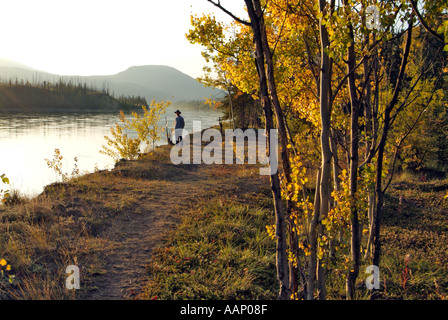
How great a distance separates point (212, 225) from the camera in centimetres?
608

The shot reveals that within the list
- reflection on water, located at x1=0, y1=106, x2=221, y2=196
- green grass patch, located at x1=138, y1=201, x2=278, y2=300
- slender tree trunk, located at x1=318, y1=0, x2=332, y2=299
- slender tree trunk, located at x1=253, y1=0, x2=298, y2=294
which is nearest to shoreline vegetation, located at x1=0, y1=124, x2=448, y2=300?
green grass patch, located at x1=138, y1=201, x2=278, y2=300

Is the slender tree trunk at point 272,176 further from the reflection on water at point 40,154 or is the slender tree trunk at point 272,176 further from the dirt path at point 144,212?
the reflection on water at point 40,154

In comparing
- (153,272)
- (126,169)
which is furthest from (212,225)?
(126,169)

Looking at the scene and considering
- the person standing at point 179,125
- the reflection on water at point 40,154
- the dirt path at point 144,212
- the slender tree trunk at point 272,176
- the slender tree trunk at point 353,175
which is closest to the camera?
the slender tree trunk at point 272,176

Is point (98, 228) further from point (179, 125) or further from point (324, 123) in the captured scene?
point (179, 125)

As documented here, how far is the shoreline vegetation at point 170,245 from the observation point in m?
3.95

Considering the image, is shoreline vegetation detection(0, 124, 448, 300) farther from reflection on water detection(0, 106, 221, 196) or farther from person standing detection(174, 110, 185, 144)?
person standing detection(174, 110, 185, 144)

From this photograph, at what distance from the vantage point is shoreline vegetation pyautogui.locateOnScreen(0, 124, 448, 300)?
3.95m

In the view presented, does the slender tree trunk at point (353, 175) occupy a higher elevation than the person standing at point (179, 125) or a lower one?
lower

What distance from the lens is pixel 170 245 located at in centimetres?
525

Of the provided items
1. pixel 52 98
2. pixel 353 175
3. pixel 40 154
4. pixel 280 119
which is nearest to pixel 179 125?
pixel 40 154

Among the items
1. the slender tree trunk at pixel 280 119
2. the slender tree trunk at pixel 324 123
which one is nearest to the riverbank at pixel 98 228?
the slender tree trunk at pixel 280 119

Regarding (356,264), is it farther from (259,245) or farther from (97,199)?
(97,199)

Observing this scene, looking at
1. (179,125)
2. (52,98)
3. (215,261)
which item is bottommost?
(215,261)
